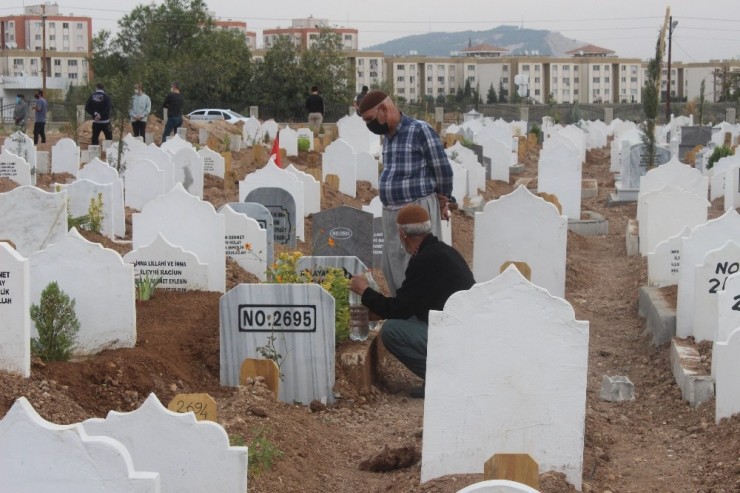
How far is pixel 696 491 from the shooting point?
19.8ft

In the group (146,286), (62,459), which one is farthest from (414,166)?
(62,459)

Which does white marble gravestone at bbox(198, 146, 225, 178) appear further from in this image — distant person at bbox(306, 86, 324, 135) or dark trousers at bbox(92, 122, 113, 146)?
distant person at bbox(306, 86, 324, 135)

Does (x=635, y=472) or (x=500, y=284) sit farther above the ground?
(x=500, y=284)

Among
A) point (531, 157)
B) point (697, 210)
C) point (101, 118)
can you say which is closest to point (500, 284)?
point (697, 210)

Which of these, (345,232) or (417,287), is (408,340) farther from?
(345,232)

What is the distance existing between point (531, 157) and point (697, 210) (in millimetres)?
18242

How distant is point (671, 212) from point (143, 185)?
6164mm

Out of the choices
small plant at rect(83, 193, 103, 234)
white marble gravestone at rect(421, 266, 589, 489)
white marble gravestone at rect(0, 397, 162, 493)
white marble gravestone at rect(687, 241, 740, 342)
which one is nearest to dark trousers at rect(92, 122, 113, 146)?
small plant at rect(83, 193, 103, 234)

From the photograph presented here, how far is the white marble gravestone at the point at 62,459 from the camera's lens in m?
4.07

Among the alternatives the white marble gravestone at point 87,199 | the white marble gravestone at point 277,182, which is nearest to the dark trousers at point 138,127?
the white marble gravestone at point 277,182

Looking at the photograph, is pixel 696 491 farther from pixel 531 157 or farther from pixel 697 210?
pixel 531 157

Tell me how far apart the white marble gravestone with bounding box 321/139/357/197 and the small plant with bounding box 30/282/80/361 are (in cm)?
1073

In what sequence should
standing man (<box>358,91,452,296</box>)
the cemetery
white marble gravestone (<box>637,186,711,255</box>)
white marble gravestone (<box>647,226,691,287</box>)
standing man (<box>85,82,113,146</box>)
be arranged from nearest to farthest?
the cemetery → standing man (<box>358,91,452,296</box>) → white marble gravestone (<box>647,226,691,287</box>) → white marble gravestone (<box>637,186,711,255</box>) → standing man (<box>85,82,113,146</box>)

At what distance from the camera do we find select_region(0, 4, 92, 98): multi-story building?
12950 cm
